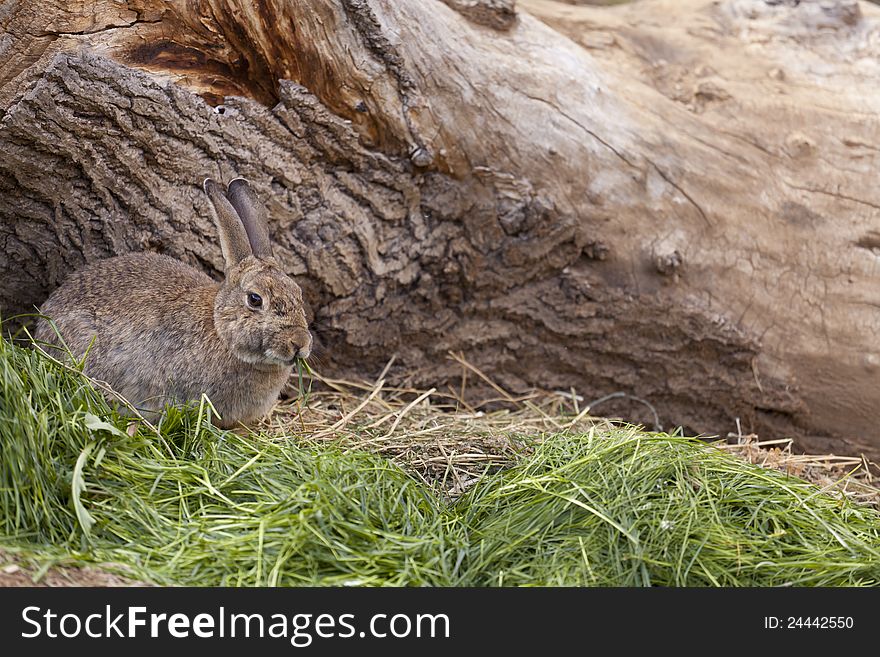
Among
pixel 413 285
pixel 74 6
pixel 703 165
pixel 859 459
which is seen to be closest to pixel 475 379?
pixel 413 285

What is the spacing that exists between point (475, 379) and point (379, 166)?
4.72 ft

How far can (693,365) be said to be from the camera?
565cm

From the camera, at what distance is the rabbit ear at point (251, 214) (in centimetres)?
474

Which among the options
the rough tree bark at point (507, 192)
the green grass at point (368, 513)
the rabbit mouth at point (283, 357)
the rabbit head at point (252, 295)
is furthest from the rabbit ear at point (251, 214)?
the green grass at point (368, 513)

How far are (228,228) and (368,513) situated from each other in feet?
5.68

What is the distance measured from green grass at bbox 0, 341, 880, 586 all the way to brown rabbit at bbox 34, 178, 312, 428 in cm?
47

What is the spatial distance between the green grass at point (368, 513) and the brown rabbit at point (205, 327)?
466 millimetres

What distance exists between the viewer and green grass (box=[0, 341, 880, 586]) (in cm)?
331

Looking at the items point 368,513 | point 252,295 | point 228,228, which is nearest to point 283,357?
point 252,295

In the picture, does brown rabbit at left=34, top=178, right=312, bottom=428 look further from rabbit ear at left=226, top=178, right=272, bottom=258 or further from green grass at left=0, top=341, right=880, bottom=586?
green grass at left=0, top=341, right=880, bottom=586

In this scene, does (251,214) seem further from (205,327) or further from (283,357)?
(283,357)

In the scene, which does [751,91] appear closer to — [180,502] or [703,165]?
[703,165]

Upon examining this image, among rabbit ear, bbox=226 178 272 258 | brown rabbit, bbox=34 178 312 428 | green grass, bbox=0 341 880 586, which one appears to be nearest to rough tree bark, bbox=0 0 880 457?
rabbit ear, bbox=226 178 272 258

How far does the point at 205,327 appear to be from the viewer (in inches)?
185
